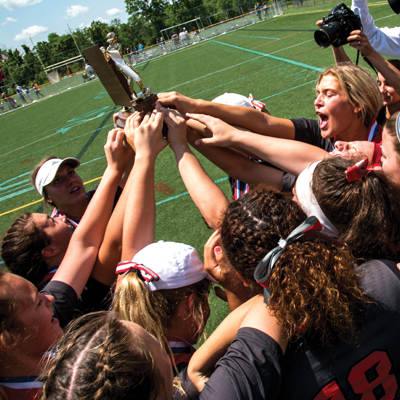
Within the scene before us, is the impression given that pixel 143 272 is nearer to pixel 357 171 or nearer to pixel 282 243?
pixel 282 243

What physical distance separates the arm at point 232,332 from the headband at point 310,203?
423mm

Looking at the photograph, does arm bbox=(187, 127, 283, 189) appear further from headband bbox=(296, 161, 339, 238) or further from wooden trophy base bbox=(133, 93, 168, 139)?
headband bbox=(296, 161, 339, 238)

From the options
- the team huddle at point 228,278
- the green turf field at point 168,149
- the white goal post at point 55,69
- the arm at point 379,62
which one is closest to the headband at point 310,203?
the team huddle at point 228,278

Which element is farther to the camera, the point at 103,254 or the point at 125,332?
the point at 103,254

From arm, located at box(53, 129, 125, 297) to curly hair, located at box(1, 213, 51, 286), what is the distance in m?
0.25

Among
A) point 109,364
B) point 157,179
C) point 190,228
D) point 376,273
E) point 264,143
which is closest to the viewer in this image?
point 109,364

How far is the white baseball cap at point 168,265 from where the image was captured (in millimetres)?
1386

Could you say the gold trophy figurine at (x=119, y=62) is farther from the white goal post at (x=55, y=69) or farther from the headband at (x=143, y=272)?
the white goal post at (x=55, y=69)

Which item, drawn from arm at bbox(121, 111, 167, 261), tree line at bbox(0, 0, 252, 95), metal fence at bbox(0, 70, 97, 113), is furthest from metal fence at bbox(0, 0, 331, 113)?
arm at bbox(121, 111, 167, 261)

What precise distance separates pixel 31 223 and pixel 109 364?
1.29 m

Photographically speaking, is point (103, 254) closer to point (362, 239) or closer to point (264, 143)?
point (264, 143)

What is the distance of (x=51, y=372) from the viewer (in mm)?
875

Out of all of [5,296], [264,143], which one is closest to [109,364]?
[5,296]

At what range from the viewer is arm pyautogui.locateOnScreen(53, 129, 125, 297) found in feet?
5.41
